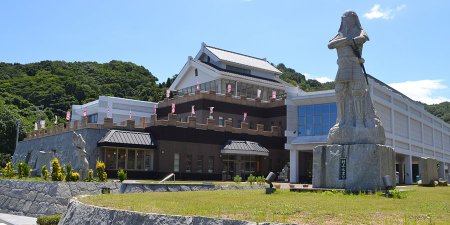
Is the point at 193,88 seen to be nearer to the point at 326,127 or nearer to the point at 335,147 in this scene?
the point at 326,127

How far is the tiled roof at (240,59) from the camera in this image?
182ft

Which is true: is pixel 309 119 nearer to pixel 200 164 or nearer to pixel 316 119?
pixel 316 119

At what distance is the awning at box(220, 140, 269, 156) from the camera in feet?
139

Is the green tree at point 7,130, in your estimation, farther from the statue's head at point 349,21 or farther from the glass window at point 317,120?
the statue's head at point 349,21

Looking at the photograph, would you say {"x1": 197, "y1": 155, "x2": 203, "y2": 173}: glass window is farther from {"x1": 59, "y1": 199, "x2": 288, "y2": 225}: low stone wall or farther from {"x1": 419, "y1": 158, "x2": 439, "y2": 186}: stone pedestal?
{"x1": 59, "y1": 199, "x2": 288, "y2": 225}: low stone wall

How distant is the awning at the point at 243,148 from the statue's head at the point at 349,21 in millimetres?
25083

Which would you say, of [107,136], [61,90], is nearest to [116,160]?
[107,136]

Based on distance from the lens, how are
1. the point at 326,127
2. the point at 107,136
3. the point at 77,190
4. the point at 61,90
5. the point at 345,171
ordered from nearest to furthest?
the point at 345,171
the point at 77,190
the point at 107,136
the point at 326,127
the point at 61,90

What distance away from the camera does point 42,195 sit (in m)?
25.8

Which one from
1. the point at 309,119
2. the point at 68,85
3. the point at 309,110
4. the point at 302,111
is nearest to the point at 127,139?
the point at 302,111

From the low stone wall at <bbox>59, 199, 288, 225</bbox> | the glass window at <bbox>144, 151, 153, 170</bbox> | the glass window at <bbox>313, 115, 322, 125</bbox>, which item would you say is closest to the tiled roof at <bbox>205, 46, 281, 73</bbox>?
the glass window at <bbox>313, 115, 322, 125</bbox>

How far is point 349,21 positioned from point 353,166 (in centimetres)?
559

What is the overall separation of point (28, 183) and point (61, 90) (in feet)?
181

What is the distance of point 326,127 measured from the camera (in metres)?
43.2
